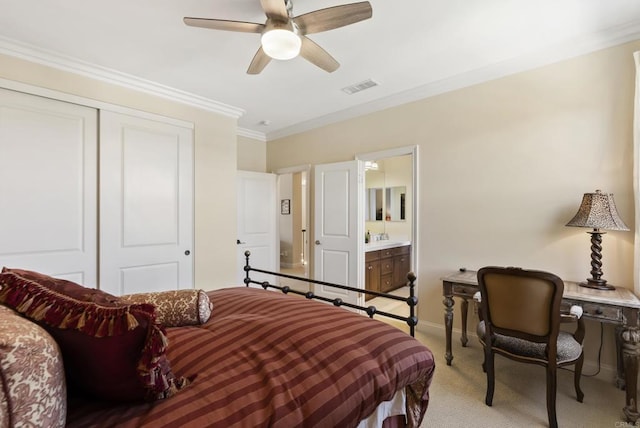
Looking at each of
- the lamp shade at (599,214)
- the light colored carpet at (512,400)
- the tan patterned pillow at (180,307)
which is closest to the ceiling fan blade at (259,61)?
the tan patterned pillow at (180,307)

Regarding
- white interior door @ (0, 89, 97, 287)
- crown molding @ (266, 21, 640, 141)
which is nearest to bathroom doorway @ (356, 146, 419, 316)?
crown molding @ (266, 21, 640, 141)

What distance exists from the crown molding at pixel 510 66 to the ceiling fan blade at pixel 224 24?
2108 mm

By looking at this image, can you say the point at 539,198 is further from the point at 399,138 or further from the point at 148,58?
the point at 148,58

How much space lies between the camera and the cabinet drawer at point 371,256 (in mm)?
4402

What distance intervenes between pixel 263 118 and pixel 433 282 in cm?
318

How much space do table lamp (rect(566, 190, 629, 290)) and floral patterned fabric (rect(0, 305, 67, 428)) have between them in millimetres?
2997

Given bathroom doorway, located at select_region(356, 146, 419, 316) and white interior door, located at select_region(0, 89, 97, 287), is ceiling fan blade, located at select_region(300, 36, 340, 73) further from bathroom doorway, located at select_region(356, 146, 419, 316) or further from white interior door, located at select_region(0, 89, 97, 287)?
white interior door, located at select_region(0, 89, 97, 287)

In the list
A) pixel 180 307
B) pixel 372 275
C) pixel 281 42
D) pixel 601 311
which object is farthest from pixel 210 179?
pixel 601 311

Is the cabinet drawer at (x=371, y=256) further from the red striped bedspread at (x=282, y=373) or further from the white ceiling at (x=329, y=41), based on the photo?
the red striped bedspread at (x=282, y=373)

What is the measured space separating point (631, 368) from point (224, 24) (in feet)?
10.9

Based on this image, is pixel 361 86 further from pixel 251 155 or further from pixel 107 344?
pixel 107 344

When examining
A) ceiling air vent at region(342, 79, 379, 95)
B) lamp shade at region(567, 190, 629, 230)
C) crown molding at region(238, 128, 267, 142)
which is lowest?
lamp shade at region(567, 190, 629, 230)

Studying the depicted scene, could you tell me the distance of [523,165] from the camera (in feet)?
9.08

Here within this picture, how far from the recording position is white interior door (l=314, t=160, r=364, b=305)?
3969 millimetres
